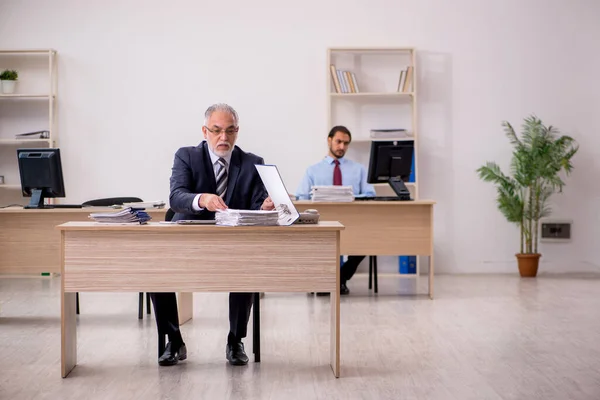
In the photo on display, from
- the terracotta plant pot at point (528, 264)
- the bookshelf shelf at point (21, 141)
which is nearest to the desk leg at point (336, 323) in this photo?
the terracotta plant pot at point (528, 264)

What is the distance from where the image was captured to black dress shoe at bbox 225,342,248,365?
164 inches

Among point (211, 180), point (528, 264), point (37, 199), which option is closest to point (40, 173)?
point (37, 199)

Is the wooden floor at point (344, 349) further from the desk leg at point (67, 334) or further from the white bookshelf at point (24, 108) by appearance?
the white bookshelf at point (24, 108)

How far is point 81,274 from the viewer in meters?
3.88

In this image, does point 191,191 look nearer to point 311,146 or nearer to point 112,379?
point 112,379

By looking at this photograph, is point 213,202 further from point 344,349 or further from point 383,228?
point 383,228

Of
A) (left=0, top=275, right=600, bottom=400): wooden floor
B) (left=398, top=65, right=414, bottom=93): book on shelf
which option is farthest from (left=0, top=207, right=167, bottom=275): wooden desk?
(left=398, top=65, right=414, bottom=93): book on shelf

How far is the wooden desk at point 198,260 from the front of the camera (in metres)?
3.88

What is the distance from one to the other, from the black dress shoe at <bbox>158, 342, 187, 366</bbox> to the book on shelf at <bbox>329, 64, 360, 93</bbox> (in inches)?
172

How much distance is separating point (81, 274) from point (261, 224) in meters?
0.88

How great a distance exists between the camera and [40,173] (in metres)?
5.97

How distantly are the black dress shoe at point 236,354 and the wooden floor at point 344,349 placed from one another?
0.21 ft

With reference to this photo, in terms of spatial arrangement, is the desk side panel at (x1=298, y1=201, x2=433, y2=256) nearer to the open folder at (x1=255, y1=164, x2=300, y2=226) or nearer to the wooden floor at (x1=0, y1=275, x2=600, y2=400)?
the wooden floor at (x1=0, y1=275, x2=600, y2=400)

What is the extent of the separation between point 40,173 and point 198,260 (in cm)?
257
